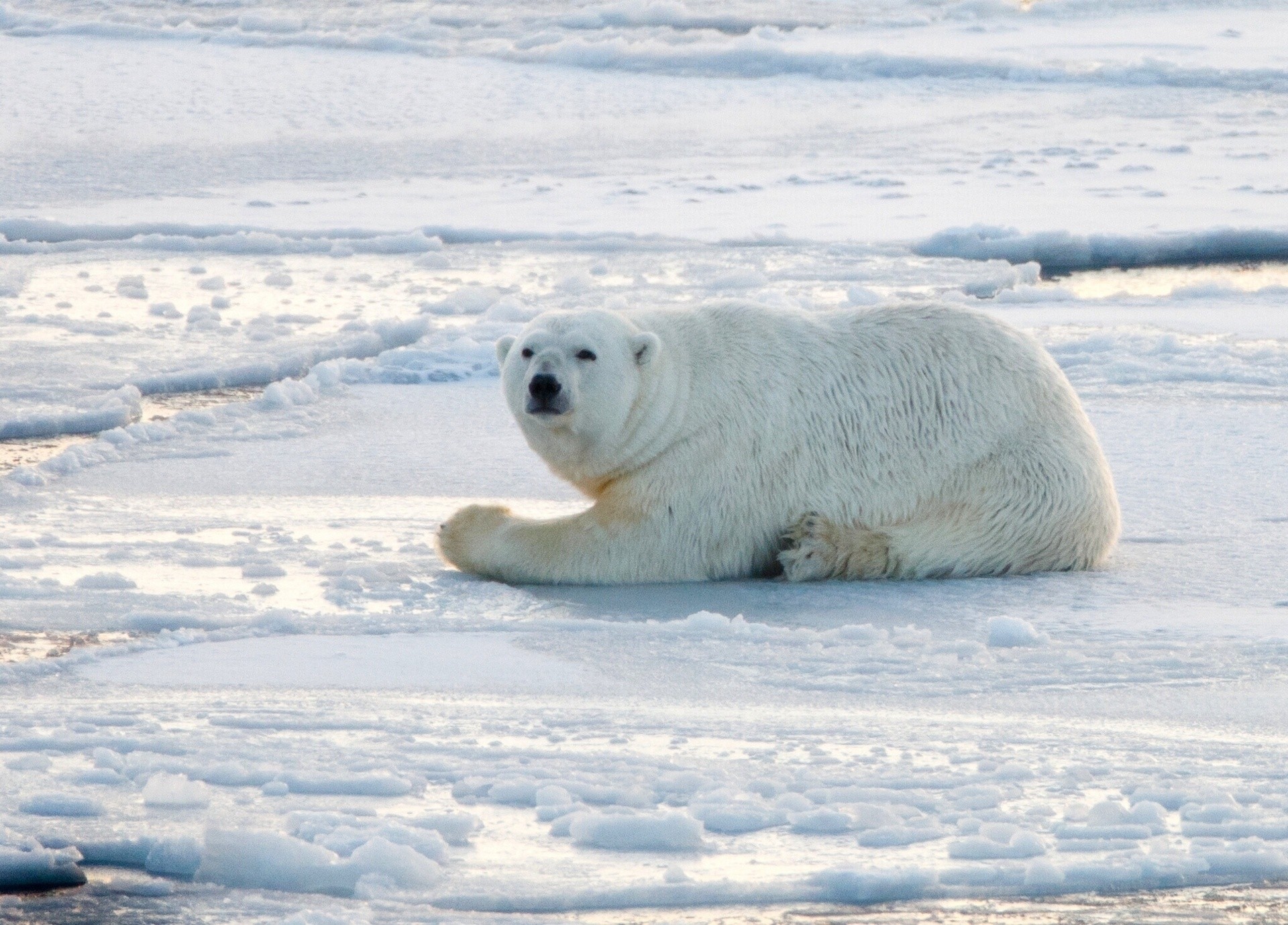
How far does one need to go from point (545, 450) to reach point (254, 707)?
117 centimetres

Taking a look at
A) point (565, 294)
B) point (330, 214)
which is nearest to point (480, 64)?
point (330, 214)

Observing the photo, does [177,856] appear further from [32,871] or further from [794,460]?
[794,460]

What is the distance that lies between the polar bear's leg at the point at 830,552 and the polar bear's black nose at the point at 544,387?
2.17 feet

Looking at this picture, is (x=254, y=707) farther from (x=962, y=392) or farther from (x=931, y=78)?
(x=931, y=78)

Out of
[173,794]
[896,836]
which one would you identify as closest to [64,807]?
[173,794]

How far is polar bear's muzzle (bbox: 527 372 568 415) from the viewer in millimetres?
3875

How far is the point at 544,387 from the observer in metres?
3.88

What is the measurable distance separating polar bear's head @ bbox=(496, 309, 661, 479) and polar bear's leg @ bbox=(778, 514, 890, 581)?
47 cm

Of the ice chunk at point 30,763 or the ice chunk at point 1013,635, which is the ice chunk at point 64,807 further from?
the ice chunk at point 1013,635

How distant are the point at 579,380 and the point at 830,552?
698mm

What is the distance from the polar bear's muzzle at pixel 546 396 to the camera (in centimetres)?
388

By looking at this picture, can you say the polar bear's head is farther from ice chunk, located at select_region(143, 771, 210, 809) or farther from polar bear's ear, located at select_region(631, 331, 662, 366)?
ice chunk, located at select_region(143, 771, 210, 809)

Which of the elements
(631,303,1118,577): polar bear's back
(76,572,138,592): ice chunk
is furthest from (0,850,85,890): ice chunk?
(631,303,1118,577): polar bear's back

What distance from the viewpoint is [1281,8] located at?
588 inches
